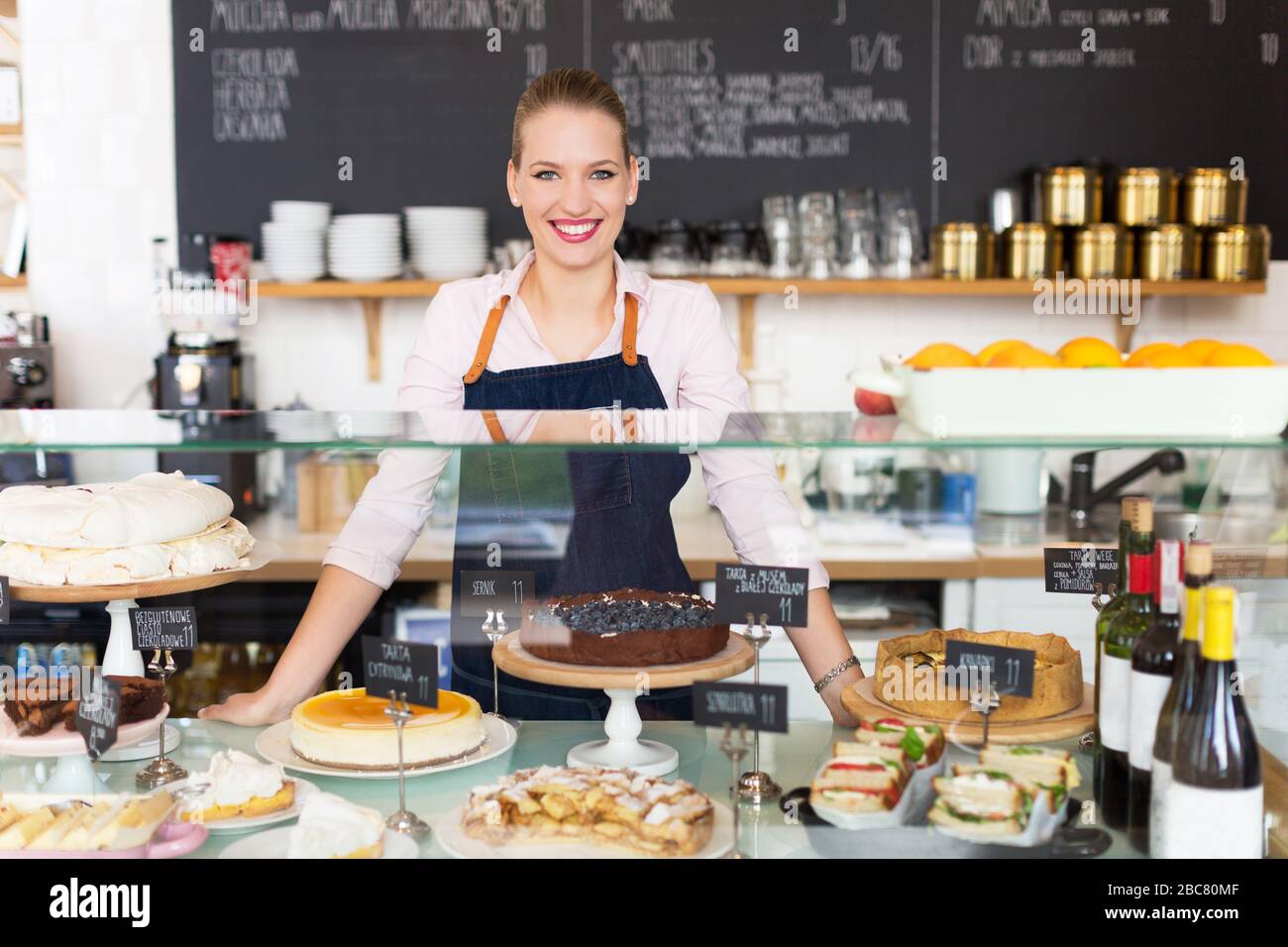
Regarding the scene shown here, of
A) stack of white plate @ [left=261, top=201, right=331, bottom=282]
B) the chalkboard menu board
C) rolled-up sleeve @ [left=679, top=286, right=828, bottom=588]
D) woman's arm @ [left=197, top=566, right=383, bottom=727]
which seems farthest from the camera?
the chalkboard menu board

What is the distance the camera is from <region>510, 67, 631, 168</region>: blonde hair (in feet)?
7.07

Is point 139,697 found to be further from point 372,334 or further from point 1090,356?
point 372,334

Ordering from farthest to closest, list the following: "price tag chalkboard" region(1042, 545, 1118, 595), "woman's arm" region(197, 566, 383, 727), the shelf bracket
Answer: the shelf bracket, "woman's arm" region(197, 566, 383, 727), "price tag chalkboard" region(1042, 545, 1118, 595)

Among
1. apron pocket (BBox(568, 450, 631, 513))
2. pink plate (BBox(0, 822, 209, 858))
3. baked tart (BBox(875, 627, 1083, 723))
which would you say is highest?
apron pocket (BBox(568, 450, 631, 513))

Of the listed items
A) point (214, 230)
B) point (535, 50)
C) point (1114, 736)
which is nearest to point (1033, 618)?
point (1114, 736)

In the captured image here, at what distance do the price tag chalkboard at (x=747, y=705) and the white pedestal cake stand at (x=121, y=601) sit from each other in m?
0.70

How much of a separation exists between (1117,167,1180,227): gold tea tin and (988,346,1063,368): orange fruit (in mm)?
2824

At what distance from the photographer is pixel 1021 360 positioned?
148cm

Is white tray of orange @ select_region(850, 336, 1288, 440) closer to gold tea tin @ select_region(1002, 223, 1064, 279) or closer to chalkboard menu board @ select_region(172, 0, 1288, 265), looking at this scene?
gold tea tin @ select_region(1002, 223, 1064, 279)

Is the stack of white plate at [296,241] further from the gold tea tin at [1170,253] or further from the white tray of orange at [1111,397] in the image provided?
the white tray of orange at [1111,397]

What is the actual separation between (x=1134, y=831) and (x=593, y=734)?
0.70m

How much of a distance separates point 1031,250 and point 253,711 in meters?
2.99

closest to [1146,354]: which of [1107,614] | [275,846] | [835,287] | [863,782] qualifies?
[1107,614]

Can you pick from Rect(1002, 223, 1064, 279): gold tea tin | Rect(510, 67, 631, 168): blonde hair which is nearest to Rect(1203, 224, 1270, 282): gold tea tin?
Rect(1002, 223, 1064, 279): gold tea tin
